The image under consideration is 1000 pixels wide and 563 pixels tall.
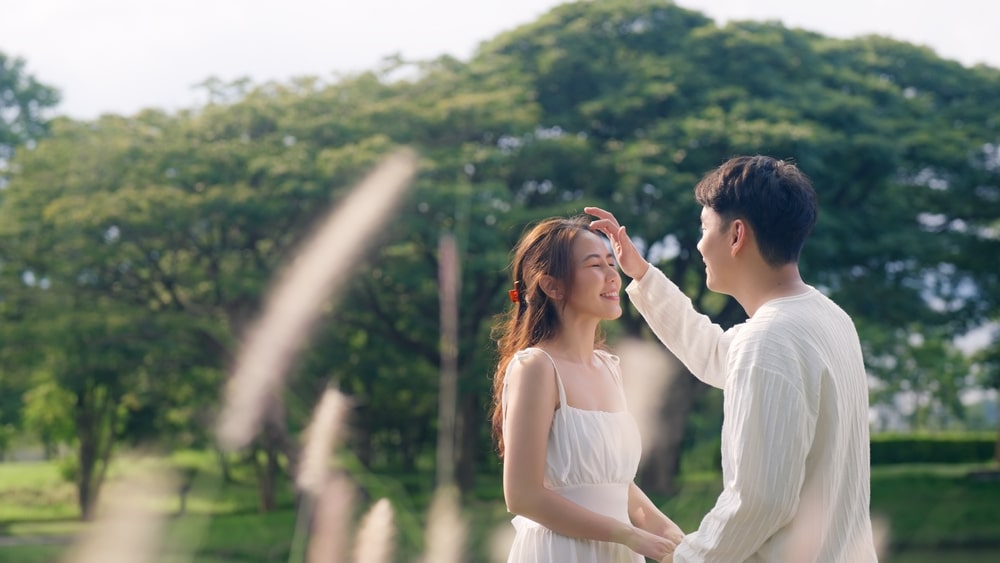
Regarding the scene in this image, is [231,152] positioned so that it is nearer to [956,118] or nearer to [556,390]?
[956,118]

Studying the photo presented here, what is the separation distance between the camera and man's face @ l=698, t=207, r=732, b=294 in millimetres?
2092

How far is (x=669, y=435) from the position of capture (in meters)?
15.5

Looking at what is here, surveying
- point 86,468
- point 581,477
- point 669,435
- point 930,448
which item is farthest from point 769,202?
point 930,448

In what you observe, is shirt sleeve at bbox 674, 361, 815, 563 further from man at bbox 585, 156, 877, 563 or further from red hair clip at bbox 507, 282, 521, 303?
red hair clip at bbox 507, 282, 521, 303

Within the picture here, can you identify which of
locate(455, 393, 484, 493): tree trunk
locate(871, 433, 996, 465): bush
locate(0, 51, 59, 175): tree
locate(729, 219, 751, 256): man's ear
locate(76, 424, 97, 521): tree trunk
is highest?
locate(729, 219, 751, 256): man's ear

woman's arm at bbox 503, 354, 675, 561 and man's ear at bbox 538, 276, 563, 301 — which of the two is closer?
Result: woman's arm at bbox 503, 354, 675, 561

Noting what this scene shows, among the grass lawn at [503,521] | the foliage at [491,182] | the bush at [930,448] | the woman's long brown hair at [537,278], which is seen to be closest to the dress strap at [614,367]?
the woman's long brown hair at [537,278]

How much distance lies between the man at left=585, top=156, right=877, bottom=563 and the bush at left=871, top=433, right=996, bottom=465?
24059mm

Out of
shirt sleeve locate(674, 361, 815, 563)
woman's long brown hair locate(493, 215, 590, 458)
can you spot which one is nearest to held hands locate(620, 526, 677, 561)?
shirt sleeve locate(674, 361, 815, 563)

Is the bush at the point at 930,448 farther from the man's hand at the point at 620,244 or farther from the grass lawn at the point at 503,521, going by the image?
the man's hand at the point at 620,244

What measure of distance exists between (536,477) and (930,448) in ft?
83.1

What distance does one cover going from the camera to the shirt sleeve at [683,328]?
2537 millimetres

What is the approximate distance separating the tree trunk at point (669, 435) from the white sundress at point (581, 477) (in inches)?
498

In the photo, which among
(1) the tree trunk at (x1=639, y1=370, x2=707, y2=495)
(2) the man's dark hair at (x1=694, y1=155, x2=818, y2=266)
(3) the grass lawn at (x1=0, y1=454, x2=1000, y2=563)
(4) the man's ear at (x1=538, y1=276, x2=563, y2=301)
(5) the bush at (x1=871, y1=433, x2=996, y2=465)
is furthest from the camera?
(5) the bush at (x1=871, y1=433, x2=996, y2=465)
